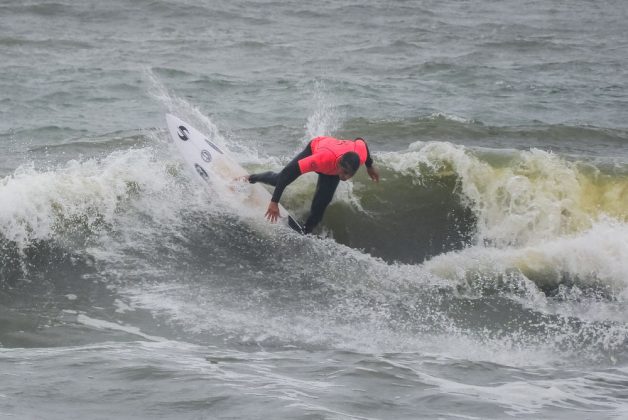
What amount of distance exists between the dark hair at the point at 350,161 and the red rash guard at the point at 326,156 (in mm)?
214

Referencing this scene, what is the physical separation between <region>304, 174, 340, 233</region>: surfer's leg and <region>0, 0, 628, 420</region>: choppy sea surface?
0.22m

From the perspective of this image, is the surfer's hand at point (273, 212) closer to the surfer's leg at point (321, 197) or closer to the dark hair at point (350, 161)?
the surfer's leg at point (321, 197)

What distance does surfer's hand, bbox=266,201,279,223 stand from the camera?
8.70m

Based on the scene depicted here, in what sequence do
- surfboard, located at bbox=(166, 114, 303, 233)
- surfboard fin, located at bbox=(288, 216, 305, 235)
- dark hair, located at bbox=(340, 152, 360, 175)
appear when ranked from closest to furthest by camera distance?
dark hair, located at bbox=(340, 152, 360, 175)
surfboard fin, located at bbox=(288, 216, 305, 235)
surfboard, located at bbox=(166, 114, 303, 233)

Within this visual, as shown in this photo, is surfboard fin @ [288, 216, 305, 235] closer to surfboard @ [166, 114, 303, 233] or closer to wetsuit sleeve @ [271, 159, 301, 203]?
surfboard @ [166, 114, 303, 233]

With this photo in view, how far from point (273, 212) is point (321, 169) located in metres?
0.60

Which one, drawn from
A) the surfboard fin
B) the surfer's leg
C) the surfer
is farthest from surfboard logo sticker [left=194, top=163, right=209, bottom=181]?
the surfer's leg

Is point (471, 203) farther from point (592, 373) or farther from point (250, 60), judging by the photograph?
point (250, 60)

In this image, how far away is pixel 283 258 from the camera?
353 inches

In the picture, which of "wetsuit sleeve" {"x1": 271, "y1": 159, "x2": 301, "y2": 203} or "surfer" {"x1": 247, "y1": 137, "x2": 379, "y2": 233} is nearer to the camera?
"surfer" {"x1": 247, "y1": 137, "x2": 379, "y2": 233}

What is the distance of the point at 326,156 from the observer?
872 cm

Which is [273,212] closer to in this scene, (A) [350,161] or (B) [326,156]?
A: (B) [326,156]

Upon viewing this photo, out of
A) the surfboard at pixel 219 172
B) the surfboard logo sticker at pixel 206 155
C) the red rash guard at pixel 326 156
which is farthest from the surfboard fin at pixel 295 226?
the surfboard logo sticker at pixel 206 155

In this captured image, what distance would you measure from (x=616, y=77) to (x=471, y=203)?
8.40 meters
